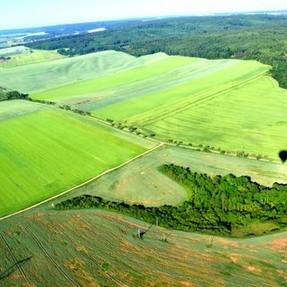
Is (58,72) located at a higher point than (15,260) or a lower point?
lower

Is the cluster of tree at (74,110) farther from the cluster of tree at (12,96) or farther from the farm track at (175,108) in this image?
the cluster of tree at (12,96)

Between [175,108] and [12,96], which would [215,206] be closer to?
[175,108]

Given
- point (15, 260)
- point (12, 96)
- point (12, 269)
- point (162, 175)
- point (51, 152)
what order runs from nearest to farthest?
1. point (12, 269)
2. point (15, 260)
3. point (162, 175)
4. point (51, 152)
5. point (12, 96)

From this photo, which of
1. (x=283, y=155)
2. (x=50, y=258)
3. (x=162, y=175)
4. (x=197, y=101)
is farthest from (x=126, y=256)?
(x=197, y=101)

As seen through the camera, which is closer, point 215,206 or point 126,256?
point 126,256

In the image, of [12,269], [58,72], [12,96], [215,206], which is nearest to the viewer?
[12,269]

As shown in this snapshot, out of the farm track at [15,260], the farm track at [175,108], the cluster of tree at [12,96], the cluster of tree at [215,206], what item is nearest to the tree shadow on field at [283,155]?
the cluster of tree at [215,206]

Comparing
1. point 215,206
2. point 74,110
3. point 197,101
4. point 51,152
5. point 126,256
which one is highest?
point 126,256
